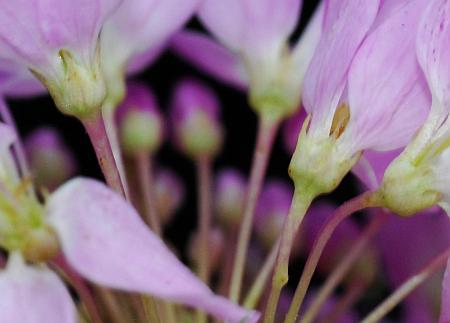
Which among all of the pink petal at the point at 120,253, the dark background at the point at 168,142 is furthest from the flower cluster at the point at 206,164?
the dark background at the point at 168,142

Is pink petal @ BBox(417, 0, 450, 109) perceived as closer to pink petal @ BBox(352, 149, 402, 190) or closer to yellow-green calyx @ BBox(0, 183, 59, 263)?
pink petal @ BBox(352, 149, 402, 190)

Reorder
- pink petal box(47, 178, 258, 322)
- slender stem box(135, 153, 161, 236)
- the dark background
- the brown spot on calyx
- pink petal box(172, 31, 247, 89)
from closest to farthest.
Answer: pink petal box(47, 178, 258, 322) < the brown spot on calyx < slender stem box(135, 153, 161, 236) < pink petal box(172, 31, 247, 89) < the dark background

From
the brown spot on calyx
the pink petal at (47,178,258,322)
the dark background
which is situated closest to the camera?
the pink petal at (47,178,258,322)

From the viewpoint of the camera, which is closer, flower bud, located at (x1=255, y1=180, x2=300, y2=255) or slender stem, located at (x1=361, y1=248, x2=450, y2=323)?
slender stem, located at (x1=361, y1=248, x2=450, y2=323)

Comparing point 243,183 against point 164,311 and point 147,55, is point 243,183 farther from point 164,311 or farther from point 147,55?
point 164,311

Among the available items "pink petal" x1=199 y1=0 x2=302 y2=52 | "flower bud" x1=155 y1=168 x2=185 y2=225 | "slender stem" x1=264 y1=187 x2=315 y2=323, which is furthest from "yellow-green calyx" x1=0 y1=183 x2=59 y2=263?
"flower bud" x1=155 y1=168 x2=185 y2=225

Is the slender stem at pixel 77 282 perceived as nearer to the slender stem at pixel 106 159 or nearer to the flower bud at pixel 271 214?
the slender stem at pixel 106 159

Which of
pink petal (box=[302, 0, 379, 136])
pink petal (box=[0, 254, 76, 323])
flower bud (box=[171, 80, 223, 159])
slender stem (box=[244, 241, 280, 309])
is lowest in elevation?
flower bud (box=[171, 80, 223, 159])
